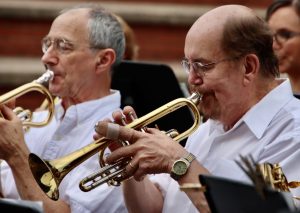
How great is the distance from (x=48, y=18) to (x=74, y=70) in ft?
10.1

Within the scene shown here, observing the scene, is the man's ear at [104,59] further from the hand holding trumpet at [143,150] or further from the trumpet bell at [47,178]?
the hand holding trumpet at [143,150]

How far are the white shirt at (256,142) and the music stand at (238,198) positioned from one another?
0.64 metres

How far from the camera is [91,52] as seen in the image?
166 inches

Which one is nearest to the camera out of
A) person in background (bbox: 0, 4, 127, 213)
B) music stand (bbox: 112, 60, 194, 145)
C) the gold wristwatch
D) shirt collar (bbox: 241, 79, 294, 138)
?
the gold wristwatch

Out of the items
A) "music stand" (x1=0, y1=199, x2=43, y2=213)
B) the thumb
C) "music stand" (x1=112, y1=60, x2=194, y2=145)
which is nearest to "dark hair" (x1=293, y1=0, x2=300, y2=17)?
"music stand" (x1=112, y1=60, x2=194, y2=145)

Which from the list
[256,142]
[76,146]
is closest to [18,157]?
[76,146]

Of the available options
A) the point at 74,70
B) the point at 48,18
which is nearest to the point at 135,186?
the point at 74,70

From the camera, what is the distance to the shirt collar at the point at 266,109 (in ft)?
10.6

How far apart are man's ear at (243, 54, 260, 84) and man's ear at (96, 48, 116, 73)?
1.08m

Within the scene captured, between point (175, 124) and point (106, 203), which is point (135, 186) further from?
point (175, 124)

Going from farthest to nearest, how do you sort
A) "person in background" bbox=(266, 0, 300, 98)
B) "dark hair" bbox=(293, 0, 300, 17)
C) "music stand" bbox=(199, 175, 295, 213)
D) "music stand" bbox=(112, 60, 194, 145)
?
1. "person in background" bbox=(266, 0, 300, 98)
2. "dark hair" bbox=(293, 0, 300, 17)
3. "music stand" bbox=(112, 60, 194, 145)
4. "music stand" bbox=(199, 175, 295, 213)

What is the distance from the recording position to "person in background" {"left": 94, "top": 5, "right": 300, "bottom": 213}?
3.16 m

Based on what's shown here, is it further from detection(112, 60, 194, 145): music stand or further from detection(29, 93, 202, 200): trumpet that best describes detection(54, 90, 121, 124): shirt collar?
detection(29, 93, 202, 200): trumpet

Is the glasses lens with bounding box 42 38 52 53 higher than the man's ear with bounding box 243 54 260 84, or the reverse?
the man's ear with bounding box 243 54 260 84
